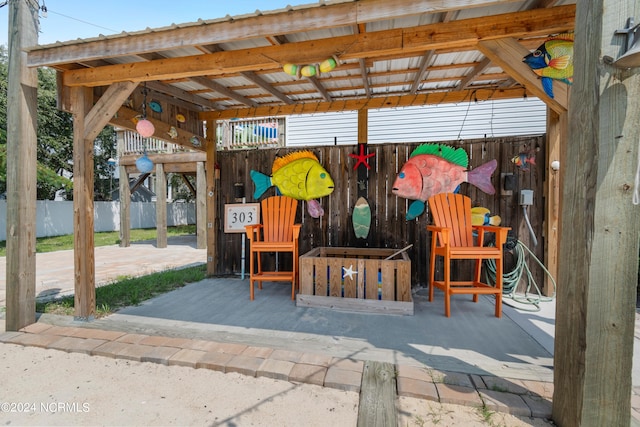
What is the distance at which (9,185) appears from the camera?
2.51 metres

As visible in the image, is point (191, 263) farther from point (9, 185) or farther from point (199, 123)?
point (9, 185)

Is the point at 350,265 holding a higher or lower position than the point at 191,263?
higher

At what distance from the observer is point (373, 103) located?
4035 mm

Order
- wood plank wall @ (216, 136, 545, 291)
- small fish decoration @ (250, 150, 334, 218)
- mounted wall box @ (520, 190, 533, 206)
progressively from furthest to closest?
1. small fish decoration @ (250, 150, 334, 218)
2. wood plank wall @ (216, 136, 545, 291)
3. mounted wall box @ (520, 190, 533, 206)

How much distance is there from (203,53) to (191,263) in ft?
13.8

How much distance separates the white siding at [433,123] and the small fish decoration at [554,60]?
4167 millimetres

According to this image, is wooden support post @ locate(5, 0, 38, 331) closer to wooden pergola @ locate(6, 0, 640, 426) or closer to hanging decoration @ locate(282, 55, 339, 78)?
wooden pergola @ locate(6, 0, 640, 426)

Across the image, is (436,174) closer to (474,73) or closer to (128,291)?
(474,73)

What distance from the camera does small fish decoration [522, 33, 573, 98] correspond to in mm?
2000

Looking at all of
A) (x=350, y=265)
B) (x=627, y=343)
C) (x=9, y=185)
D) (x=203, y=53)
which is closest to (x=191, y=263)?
(x=9, y=185)

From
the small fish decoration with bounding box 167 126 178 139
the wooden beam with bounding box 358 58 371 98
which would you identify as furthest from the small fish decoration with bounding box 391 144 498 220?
the small fish decoration with bounding box 167 126 178 139

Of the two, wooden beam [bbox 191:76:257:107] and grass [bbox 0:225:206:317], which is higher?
wooden beam [bbox 191:76:257:107]

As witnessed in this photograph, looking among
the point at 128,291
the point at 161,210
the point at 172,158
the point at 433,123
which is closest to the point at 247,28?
Result: the point at 128,291

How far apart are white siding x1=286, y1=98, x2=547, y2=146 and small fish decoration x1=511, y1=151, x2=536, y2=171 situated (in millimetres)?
2690
